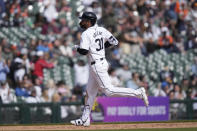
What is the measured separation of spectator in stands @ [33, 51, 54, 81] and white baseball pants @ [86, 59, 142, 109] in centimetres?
528

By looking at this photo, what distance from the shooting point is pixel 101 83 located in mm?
10211

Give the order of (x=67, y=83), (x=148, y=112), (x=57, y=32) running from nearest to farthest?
1. (x=148, y=112)
2. (x=67, y=83)
3. (x=57, y=32)

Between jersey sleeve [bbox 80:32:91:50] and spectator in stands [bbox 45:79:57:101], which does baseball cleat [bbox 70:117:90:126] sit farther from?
spectator in stands [bbox 45:79:57:101]

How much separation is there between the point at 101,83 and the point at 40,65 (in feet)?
18.8

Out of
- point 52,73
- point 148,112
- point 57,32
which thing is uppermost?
point 57,32

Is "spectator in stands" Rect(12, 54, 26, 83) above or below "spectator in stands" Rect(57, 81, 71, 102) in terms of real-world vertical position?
above

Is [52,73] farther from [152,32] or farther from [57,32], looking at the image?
[152,32]

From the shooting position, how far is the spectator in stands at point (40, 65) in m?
15.6

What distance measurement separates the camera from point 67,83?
631 inches

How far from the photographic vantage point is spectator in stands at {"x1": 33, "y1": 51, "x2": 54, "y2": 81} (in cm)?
1562

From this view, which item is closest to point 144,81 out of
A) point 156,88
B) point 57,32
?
point 156,88

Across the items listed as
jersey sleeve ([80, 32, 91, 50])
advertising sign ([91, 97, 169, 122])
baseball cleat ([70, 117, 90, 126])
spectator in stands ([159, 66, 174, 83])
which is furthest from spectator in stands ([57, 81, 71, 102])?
jersey sleeve ([80, 32, 91, 50])

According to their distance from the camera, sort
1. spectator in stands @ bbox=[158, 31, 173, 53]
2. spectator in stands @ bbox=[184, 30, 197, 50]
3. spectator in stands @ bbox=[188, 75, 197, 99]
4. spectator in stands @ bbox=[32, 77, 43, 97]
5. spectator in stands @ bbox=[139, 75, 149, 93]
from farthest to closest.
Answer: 1. spectator in stands @ bbox=[184, 30, 197, 50]
2. spectator in stands @ bbox=[158, 31, 173, 53]
3. spectator in stands @ bbox=[188, 75, 197, 99]
4. spectator in stands @ bbox=[139, 75, 149, 93]
5. spectator in stands @ bbox=[32, 77, 43, 97]

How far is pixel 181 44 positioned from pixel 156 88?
310cm
